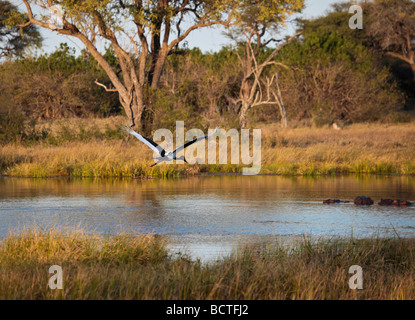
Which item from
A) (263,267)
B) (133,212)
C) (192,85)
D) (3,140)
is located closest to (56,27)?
(3,140)

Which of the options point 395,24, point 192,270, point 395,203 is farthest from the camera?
point 395,24

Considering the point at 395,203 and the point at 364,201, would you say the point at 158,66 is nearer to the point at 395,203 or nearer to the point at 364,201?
the point at 364,201

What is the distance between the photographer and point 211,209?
1232 cm

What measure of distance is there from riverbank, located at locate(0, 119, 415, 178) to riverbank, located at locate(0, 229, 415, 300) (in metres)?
11.4

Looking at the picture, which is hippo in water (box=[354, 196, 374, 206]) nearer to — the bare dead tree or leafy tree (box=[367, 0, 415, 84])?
the bare dead tree

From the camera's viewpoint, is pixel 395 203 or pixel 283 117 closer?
pixel 395 203

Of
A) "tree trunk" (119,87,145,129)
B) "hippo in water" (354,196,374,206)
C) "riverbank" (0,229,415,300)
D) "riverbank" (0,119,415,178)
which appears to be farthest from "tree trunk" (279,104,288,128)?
"riverbank" (0,229,415,300)

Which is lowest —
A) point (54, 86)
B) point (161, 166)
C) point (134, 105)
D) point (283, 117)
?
point (161, 166)

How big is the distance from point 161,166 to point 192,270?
13.4m

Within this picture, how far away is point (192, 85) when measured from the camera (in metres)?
34.2

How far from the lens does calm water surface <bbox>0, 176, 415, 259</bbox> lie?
31.5 feet

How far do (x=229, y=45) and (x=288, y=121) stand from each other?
7.00 meters

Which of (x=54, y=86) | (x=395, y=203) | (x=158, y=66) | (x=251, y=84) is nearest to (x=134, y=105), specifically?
(x=158, y=66)
